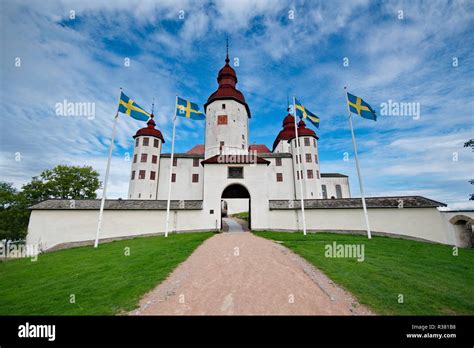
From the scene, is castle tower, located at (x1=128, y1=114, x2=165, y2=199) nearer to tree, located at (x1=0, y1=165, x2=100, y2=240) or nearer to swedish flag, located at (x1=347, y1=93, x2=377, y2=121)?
tree, located at (x1=0, y1=165, x2=100, y2=240)

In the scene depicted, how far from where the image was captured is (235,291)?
558 centimetres

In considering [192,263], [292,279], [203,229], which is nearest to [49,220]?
[203,229]

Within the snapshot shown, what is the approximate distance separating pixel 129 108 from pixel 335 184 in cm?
4098

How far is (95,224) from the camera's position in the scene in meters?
18.0

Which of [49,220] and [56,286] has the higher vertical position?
[49,220]

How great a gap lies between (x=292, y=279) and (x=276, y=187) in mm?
26915

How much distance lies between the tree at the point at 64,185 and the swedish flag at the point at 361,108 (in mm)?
40904

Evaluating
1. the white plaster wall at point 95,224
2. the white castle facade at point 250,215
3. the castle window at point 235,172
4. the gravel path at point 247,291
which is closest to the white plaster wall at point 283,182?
the white castle facade at point 250,215

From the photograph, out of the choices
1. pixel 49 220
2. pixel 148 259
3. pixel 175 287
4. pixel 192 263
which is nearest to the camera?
pixel 175 287

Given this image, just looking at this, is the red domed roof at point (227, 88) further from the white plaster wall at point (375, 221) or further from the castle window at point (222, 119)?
the white plaster wall at point (375, 221)

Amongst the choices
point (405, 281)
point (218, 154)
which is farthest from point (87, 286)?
point (218, 154)

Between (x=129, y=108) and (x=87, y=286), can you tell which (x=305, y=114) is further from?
(x=87, y=286)
